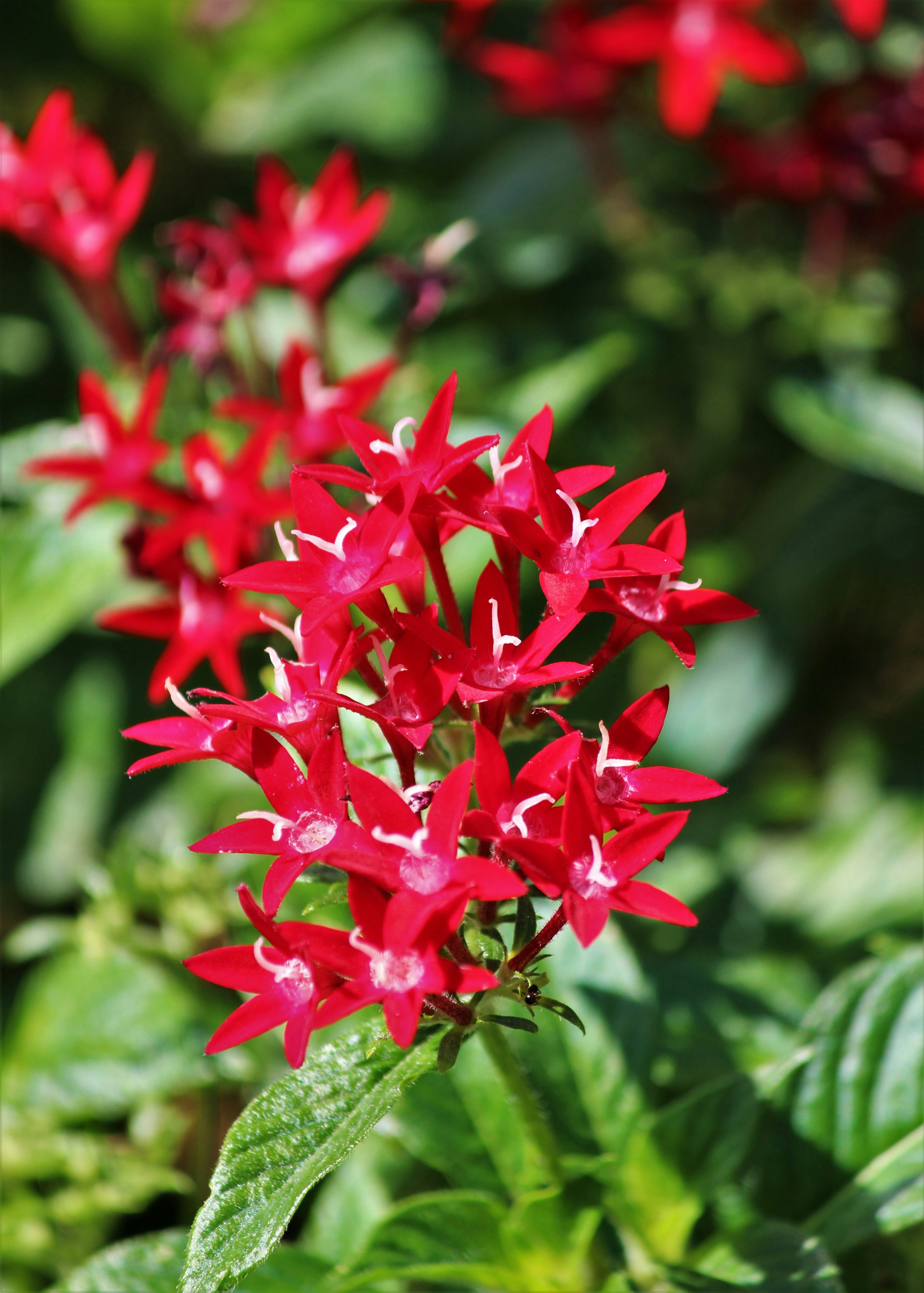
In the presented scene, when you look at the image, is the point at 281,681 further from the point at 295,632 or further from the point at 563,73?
the point at 563,73

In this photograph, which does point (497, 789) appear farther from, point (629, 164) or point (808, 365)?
point (629, 164)

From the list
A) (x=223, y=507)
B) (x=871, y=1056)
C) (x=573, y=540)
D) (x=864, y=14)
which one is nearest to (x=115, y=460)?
(x=223, y=507)

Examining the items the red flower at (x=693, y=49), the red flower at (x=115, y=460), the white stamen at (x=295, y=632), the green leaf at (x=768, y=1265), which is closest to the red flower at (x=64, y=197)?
the red flower at (x=115, y=460)

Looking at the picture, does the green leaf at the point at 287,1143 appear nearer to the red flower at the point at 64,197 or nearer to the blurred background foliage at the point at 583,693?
the blurred background foliage at the point at 583,693

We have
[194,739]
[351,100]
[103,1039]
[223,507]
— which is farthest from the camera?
[351,100]

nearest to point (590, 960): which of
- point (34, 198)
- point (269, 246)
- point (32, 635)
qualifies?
point (32, 635)
